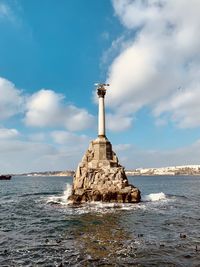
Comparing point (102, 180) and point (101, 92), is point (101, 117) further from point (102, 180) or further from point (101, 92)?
A: point (102, 180)

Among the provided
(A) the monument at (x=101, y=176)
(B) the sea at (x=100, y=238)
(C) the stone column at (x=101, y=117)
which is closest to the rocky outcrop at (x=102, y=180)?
(A) the monument at (x=101, y=176)

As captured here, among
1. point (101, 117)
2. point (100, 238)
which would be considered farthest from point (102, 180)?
point (100, 238)

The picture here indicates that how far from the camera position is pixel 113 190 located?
4853cm

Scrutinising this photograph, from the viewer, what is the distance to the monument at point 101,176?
48.4 meters

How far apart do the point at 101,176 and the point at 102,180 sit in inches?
28.9

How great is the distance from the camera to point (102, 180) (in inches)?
1962

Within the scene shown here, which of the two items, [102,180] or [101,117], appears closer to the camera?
[102,180]

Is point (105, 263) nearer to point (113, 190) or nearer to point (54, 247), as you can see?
point (54, 247)

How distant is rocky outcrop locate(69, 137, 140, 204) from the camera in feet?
159

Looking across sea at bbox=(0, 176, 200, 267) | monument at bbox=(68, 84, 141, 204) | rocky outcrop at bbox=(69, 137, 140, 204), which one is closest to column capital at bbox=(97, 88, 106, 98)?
monument at bbox=(68, 84, 141, 204)

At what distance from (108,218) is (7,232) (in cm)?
1154

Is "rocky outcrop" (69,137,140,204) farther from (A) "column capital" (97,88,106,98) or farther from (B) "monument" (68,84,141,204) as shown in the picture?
(A) "column capital" (97,88,106,98)

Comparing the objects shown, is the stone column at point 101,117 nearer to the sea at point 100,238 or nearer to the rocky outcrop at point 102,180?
the rocky outcrop at point 102,180


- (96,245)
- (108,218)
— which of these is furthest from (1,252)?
(108,218)
